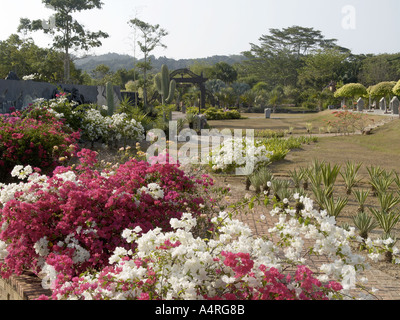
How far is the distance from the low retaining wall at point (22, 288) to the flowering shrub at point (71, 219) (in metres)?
0.09

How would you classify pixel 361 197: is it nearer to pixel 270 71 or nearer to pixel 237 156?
pixel 237 156

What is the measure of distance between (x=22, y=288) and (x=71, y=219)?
2.19 feet

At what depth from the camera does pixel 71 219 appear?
3221 mm

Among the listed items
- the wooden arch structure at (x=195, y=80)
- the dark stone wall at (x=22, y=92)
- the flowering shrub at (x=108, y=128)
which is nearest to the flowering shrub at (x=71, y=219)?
the flowering shrub at (x=108, y=128)

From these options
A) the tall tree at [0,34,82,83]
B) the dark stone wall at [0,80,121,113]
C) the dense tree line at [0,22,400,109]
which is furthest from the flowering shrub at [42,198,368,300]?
the tall tree at [0,34,82,83]

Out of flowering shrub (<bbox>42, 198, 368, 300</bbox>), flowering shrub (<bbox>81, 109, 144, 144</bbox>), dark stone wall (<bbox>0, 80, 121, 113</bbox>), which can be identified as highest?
dark stone wall (<bbox>0, 80, 121, 113</bbox>)

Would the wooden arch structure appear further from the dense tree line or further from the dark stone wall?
the dark stone wall

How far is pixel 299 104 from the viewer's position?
46250 mm

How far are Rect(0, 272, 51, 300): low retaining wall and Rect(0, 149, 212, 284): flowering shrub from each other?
9 centimetres

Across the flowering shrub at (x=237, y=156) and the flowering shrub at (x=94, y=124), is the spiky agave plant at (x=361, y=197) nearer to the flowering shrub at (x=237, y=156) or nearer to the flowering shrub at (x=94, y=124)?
the flowering shrub at (x=237, y=156)

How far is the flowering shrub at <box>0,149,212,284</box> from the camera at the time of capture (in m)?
3.10

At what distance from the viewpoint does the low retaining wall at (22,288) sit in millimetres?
3020

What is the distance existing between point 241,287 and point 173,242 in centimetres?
52
